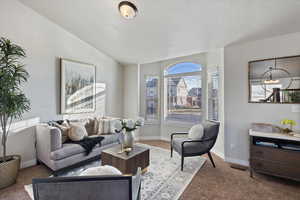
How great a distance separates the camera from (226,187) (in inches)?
83.7

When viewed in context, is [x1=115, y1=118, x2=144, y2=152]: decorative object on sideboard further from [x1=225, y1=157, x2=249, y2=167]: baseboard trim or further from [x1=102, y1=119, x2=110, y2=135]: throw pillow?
[x1=225, y1=157, x2=249, y2=167]: baseboard trim

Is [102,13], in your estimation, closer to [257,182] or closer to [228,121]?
[228,121]

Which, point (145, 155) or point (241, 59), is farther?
point (241, 59)

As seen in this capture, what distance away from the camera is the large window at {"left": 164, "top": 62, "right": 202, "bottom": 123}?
4.16 metres

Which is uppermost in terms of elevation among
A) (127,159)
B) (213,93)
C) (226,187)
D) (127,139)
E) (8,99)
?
(213,93)

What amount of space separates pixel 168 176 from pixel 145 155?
1.70ft

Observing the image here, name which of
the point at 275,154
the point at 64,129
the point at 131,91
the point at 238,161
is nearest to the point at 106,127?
the point at 64,129

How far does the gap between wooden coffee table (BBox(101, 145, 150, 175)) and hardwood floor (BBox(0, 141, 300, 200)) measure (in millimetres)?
771

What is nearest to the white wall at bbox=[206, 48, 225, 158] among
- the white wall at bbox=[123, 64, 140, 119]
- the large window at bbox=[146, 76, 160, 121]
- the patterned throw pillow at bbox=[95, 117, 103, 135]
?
the large window at bbox=[146, 76, 160, 121]

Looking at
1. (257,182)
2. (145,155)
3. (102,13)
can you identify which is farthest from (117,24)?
(257,182)

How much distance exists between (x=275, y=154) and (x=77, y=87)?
411 centimetres

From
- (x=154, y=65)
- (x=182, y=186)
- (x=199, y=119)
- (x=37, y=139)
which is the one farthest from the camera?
(x=154, y=65)

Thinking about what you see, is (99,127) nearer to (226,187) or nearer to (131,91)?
(131,91)

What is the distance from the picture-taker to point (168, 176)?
2.40m
